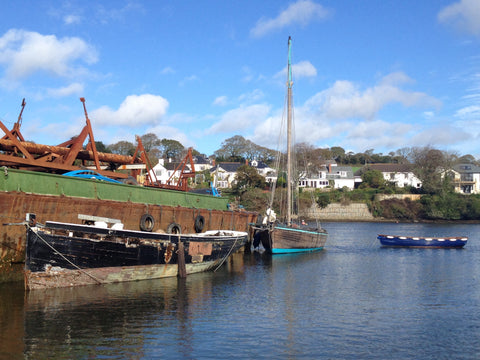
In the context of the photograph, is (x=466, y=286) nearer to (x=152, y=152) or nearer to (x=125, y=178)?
(x=125, y=178)

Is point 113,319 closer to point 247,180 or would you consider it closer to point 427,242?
point 427,242

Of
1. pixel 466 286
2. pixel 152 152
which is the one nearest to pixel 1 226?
pixel 466 286

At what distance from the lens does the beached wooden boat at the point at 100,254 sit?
65.3 ft

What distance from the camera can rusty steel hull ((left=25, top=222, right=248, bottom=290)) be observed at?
19.9 m

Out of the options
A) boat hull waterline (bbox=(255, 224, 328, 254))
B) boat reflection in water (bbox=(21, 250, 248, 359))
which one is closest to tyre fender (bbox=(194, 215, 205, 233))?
boat hull waterline (bbox=(255, 224, 328, 254))

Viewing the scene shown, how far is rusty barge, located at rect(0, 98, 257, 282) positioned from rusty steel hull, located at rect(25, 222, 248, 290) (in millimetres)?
1581

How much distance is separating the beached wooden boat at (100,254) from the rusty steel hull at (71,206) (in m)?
1.83

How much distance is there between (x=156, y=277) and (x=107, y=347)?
10.3 meters

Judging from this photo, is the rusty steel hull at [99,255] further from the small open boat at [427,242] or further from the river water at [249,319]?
the small open boat at [427,242]

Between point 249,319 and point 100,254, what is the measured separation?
773 centimetres

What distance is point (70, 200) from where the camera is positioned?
23.4m

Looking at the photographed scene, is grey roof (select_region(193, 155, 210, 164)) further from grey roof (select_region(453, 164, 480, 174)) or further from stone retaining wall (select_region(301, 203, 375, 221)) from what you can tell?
grey roof (select_region(453, 164, 480, 174))

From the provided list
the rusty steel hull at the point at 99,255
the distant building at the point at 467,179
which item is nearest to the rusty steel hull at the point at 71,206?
the rusty steel hull at the point at 99,255

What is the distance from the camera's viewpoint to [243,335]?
15852 millimetres
